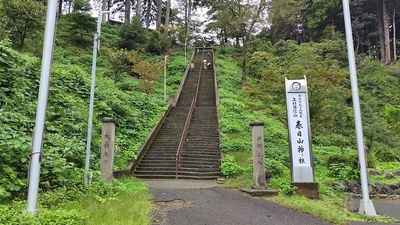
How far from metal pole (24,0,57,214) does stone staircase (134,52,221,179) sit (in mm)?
6541

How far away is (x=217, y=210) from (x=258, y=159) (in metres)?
2.54

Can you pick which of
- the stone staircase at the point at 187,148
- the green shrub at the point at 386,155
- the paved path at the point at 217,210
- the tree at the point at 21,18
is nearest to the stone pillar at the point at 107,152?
the paved path at the point at 217,210

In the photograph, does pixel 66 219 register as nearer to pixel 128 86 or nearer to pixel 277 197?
pixel 277 197

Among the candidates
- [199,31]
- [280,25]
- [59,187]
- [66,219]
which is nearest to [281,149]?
[59,187]

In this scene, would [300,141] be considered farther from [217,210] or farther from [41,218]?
[41,218]

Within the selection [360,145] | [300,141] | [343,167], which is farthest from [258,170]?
[343,167]

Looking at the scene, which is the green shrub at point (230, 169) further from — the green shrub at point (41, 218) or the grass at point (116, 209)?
the green shrub at point (41, 218)

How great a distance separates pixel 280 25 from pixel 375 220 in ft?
111

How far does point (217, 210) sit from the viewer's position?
607 cm

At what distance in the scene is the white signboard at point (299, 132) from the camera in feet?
25.9

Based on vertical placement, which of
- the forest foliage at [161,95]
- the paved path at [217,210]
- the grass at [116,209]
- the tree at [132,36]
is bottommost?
the paved path at [217,210]

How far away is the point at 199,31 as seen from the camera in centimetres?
4438

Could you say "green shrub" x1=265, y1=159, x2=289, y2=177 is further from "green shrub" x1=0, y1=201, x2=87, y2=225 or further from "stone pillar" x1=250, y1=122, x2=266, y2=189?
"green shrub" x1=0, y1=201, x2=87, y2=225

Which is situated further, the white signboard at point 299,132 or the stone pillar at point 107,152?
the stone pillar at point 107,152
